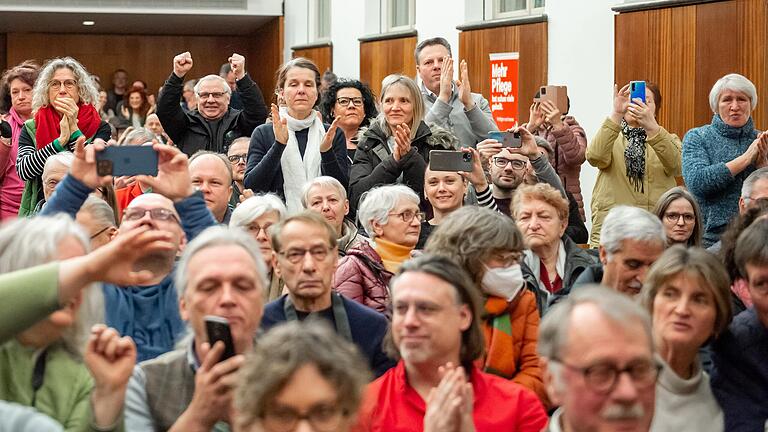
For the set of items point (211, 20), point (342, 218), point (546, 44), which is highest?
point (211, 20)

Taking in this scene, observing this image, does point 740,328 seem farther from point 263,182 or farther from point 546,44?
point 546,44

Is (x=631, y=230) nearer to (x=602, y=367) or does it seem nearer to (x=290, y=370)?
(x=602, y=367)

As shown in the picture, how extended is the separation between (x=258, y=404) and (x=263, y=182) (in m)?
4.56

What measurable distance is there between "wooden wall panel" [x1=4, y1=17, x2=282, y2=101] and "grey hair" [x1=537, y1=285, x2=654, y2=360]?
65.8 feet

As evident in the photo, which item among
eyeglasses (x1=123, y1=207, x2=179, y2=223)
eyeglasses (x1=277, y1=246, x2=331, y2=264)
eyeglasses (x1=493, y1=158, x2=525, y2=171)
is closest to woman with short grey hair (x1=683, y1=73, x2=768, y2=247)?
eyeglasses (x1=493, y1=158, x2=525, y2=171)

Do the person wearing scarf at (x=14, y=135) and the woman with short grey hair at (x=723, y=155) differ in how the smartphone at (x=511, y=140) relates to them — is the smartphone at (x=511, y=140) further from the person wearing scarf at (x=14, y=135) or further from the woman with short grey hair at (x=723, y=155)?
the person wearing scarf at (x=14, y=135)

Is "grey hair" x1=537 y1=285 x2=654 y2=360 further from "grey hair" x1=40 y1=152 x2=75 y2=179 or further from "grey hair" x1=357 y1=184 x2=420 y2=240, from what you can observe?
"grey hair" x1=40 y1=152 x2=75 y2=179

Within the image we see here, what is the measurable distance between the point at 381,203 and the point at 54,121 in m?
2.62

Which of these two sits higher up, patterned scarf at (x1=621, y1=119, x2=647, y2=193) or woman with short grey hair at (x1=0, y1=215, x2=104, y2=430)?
patterned scarf at (x1=621, y1=119, x2=647, y2=193)

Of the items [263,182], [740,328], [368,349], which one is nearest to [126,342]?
[368,349]

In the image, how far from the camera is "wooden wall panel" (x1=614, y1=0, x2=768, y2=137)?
923 cm

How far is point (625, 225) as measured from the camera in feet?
16.1

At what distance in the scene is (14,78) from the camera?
8.55m

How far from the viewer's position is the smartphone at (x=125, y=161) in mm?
4234
